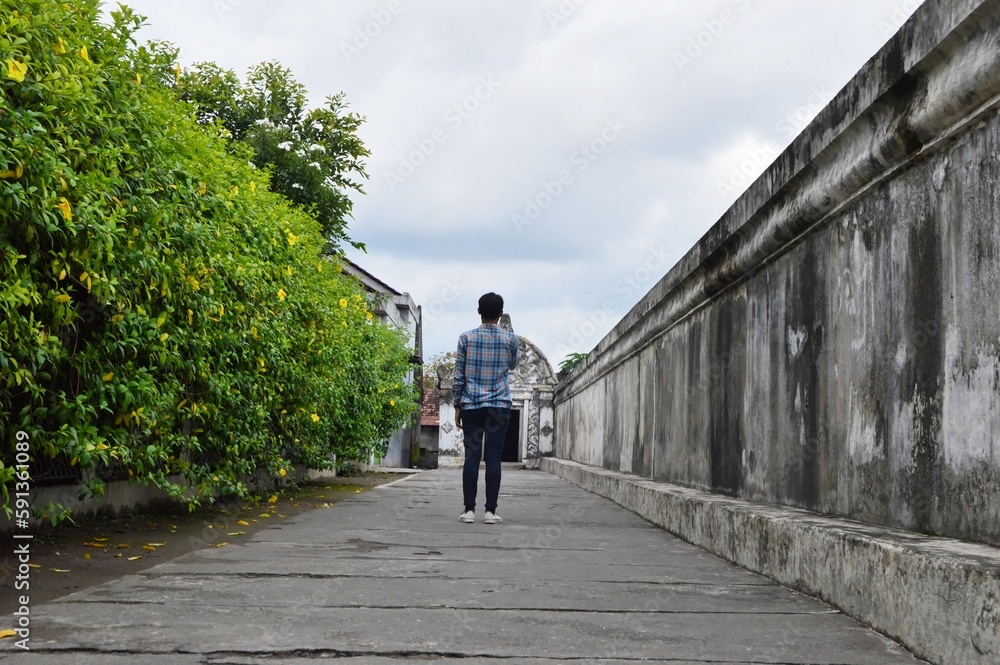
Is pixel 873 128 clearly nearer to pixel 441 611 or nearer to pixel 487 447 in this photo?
pixel 441 611

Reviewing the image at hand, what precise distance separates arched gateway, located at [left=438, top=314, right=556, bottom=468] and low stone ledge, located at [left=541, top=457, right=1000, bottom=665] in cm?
1750

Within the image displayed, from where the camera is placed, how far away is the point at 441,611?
2.81 meters

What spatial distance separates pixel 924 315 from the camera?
2.79 metres

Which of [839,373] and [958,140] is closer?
[958,140]

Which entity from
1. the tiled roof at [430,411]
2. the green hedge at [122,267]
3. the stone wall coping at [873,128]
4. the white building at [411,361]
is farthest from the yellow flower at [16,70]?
the tiled roof at [430,411]

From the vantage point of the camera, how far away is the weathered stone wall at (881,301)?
249 cm

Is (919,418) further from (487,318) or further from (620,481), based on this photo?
(620,481)

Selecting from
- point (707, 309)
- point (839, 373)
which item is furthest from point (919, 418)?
point (707, 309)

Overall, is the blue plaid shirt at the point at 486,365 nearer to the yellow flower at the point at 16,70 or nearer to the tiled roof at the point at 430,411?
the yellow flower at the point at 16,70

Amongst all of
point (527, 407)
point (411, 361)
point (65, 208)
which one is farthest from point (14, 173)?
point (527, 407)

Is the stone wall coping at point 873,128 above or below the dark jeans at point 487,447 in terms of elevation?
above

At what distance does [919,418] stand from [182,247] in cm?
326

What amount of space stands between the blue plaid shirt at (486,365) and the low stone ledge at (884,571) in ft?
6.72
